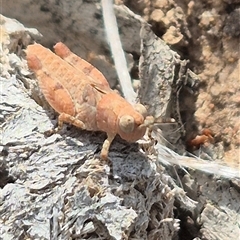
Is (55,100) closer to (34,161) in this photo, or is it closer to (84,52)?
(34,161)

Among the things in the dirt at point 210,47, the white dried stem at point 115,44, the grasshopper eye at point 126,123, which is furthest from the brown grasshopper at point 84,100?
the dirt at point 210,47

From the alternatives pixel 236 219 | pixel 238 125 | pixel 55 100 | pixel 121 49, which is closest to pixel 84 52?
pixel 121 49

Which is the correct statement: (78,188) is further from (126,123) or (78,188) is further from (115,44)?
(115,44)

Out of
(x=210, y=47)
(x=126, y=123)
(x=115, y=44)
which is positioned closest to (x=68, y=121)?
(x=126, y=123)

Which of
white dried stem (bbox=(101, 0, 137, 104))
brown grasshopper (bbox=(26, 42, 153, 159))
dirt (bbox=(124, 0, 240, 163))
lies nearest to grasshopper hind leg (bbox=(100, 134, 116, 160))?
brown grasshopper (bbox=(26, 42, 153, 159))

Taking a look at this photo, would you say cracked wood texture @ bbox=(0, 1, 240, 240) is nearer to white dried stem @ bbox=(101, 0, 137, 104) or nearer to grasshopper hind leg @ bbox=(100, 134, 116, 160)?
grasshopper hind leg @ bbox=(100, 134, 116, 160)

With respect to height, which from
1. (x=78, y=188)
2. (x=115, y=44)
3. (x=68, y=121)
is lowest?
(x=78, y=188)

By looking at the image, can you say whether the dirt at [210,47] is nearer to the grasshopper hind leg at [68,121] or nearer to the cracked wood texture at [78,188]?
the cracked wood texture at [78,188]

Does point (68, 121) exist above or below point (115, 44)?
below
